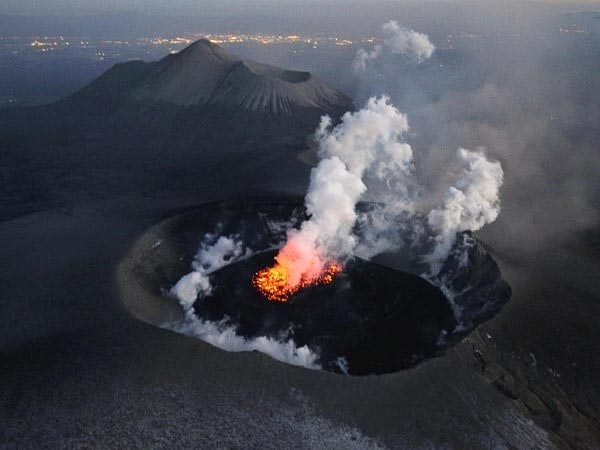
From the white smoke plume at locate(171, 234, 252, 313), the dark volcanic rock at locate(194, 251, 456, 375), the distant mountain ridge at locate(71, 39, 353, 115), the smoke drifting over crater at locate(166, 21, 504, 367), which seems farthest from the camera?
the distant mountain ridge at locate(71, 39, 353, 115)

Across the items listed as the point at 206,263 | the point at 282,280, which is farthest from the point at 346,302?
the point at 206,263

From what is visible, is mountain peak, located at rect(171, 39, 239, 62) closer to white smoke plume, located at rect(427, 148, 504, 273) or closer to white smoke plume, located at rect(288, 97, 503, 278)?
white smoke plume, located at rect(288, 97, 503, 278)

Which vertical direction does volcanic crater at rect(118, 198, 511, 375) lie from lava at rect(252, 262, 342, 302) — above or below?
above

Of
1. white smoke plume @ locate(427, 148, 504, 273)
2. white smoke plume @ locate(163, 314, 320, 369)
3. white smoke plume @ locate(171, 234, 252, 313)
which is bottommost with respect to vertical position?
white smoke plume @ locate(171, 234, 252, 313)

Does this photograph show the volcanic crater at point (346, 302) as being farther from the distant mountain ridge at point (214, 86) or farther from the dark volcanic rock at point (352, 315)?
the distant mountain ridge at point (214, 86)

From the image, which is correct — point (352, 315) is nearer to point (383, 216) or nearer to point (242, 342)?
point (242, 342)

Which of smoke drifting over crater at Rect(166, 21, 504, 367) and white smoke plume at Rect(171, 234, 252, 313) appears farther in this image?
smoke drifting over crater at Rect(166, 21, 504, 367)

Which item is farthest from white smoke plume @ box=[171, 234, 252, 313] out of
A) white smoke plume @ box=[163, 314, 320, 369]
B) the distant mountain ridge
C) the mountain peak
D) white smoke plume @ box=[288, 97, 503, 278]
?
the mountain peak
